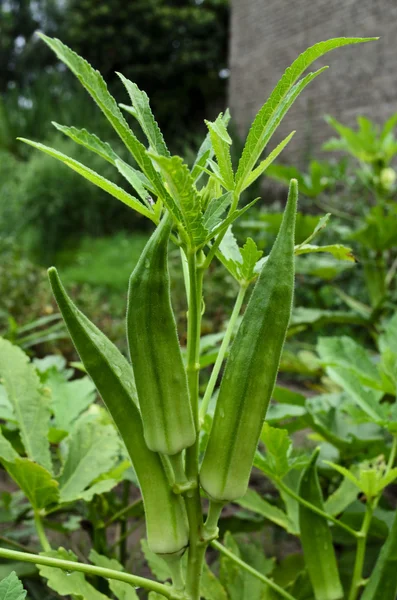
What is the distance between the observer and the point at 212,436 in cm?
44

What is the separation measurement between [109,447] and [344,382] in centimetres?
30

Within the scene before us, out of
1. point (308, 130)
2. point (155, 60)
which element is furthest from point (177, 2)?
point (308, 130)

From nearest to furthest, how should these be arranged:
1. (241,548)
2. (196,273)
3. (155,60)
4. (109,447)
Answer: (196,273) < (109,447) < (241,548) < (155,60)

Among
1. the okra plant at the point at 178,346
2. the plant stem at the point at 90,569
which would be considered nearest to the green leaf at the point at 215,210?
the okra plant at the point at 178,346

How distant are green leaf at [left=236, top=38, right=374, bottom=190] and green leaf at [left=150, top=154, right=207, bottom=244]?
47 millimetres

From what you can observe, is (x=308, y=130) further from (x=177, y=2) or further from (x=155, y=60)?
(x=177, y=2)

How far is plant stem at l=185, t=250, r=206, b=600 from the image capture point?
0.43 meters

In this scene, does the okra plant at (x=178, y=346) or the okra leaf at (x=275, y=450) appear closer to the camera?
the okra plant at (x=178, y=346)

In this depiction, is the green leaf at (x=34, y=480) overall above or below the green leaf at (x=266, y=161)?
below

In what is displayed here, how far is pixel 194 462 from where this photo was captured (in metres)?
0.45

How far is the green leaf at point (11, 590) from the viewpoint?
0.38 metres

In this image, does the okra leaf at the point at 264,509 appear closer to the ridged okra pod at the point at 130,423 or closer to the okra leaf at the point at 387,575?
the okra leaf at the point at 387,575

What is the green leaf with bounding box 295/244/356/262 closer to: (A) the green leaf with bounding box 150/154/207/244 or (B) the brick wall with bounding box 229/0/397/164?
(A) the green leaf with bounding box 150/154/207/244

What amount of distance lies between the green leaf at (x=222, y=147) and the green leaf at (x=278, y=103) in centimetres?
1
